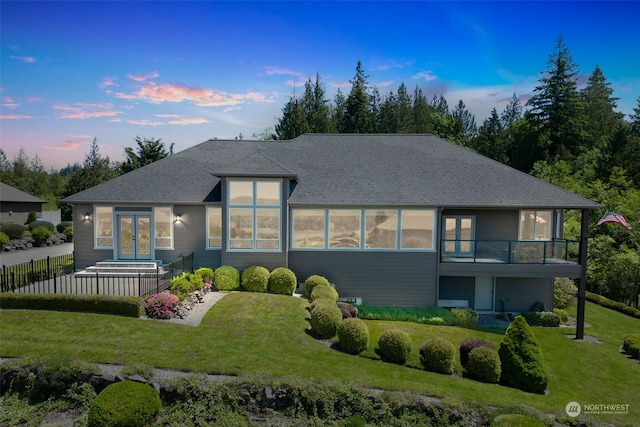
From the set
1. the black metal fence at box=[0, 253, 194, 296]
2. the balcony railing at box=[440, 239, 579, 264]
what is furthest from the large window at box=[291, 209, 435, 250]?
the black metal fence at box=[0, 253, 194, 296]

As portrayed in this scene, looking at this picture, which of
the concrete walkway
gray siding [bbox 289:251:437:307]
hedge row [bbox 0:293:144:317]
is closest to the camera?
hedge row [bbox 0:293:144:317]

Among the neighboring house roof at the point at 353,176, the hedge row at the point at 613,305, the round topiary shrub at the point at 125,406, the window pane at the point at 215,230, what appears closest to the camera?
the round topiary shrub at the point at 125,406

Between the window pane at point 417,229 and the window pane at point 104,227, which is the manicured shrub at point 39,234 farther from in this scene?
the window pane at point 417,229

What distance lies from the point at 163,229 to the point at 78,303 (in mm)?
6033

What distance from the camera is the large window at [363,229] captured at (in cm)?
1694

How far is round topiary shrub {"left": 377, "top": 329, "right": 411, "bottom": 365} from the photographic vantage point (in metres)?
11.1

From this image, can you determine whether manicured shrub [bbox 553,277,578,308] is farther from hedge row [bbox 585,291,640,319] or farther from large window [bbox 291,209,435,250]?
large window [bbox 291,209,435,250]

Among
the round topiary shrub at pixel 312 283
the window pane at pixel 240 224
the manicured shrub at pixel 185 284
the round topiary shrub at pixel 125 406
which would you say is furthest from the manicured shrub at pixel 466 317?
the round topiary shrub at pixel 125 406

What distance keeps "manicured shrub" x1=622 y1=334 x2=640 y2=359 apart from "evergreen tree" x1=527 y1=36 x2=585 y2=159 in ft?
117

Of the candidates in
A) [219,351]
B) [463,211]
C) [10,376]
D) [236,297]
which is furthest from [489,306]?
[10,376]

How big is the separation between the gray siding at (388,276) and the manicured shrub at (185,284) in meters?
5.92

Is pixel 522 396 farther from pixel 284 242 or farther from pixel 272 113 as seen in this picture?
pixel 272 113

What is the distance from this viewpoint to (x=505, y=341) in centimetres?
1088

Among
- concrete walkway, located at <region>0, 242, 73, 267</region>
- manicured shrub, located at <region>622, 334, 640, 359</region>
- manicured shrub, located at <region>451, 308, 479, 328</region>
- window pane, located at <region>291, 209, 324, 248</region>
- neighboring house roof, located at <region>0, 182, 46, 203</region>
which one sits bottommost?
manicured shrub, located at <region>622, 334, 640, 359</region>
